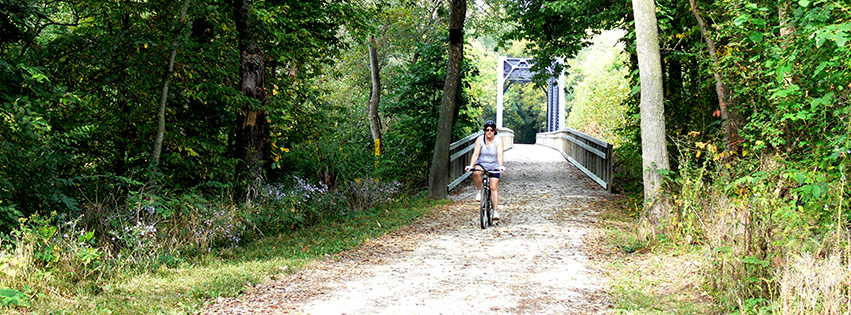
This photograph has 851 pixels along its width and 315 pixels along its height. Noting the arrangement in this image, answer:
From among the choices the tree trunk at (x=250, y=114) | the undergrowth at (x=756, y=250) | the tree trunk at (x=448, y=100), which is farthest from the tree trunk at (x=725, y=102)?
the tree trunk at (x=250, y=114)

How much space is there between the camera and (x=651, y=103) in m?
7.31

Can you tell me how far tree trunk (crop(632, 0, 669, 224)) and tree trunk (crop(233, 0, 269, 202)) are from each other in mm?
4919

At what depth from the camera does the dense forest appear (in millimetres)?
4617

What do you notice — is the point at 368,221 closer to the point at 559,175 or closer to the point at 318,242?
the point at 318,242

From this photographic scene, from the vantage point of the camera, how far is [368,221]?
936 cm

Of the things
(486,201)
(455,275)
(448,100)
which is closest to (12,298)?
(455,275)

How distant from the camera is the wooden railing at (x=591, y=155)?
13.4 meters

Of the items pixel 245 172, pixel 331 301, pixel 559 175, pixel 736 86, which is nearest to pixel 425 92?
pixel 559 175

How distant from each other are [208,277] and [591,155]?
11808 mm

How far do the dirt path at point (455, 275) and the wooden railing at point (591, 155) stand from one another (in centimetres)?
381

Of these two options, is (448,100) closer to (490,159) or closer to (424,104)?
(424,104)

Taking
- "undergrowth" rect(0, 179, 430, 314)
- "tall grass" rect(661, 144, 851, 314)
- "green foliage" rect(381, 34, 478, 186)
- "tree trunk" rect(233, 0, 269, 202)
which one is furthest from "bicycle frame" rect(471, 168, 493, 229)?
"green foliage" rect(381, 34, 478, 186)

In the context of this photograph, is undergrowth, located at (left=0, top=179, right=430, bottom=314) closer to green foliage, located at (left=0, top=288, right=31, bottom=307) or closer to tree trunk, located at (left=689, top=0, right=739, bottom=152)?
green foliage, located at (left=0, top=288, right=31, bottom=307)

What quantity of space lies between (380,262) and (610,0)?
274 inches
